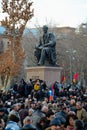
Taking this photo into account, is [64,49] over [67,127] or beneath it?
beneath

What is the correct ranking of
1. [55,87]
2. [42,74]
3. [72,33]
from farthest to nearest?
1. [72,33]
2. [42,74]
3. [55,87]

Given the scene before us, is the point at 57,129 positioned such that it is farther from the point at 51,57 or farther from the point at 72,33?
the point at 72,33

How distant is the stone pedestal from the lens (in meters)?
28.2

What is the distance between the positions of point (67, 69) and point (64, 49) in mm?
3376

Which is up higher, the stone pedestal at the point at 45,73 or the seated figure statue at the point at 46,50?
the seated figure statue at the point at 46,50

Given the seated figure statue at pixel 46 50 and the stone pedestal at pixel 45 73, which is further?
the stone pedestal at pixel 45 73

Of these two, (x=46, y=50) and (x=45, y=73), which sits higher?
(x=46, y=50)

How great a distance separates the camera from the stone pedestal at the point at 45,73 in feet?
92.5

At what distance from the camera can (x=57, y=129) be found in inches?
359

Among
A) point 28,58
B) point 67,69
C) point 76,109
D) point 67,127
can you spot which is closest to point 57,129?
point 67,127

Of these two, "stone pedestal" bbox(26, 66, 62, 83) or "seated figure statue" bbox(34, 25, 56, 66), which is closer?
"seated figure statue" bbox(34, 25, 56, 66)

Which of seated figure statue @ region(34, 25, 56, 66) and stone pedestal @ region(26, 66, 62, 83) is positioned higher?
seated figure statue @ region(34, 25, 56, 66)

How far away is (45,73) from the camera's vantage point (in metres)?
28.3

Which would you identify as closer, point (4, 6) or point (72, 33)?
point (4, 6)
